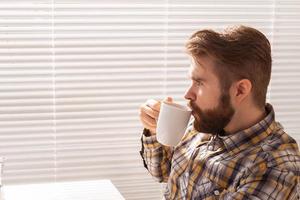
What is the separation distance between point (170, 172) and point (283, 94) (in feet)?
2.58

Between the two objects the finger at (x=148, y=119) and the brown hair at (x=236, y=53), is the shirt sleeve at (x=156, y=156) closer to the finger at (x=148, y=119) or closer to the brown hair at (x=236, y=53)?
the finger at (x=148, y=119)

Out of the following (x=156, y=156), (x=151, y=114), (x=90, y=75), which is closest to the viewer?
(x=151, y=114)

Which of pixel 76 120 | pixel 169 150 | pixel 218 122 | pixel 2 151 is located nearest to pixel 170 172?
pixel 169 150

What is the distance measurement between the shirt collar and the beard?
0.04m

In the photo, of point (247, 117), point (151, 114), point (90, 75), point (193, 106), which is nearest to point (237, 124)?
point (247, 117)

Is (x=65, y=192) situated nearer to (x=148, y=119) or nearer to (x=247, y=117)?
(x=148, y=119)

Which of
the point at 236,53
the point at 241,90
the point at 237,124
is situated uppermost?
the point at 236,53

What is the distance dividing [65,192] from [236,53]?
2.34 ft

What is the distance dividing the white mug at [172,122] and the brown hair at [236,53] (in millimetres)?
139

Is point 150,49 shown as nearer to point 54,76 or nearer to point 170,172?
point 54,76

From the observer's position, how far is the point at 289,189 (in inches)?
58.4

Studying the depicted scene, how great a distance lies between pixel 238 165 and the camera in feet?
5.17

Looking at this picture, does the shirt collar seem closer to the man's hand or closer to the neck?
the neck

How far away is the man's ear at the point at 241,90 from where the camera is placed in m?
1.57
